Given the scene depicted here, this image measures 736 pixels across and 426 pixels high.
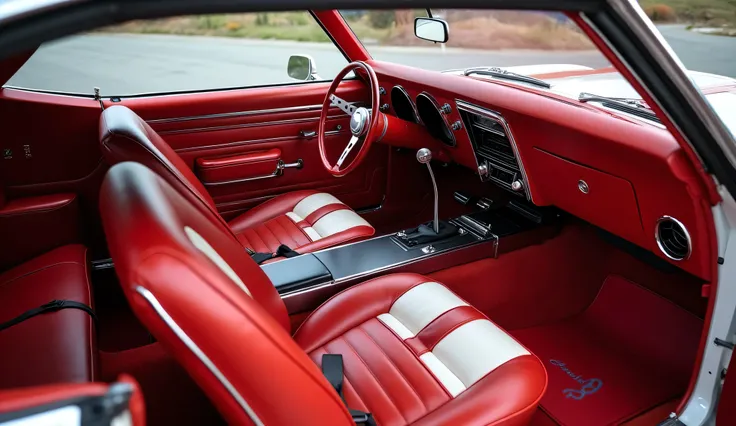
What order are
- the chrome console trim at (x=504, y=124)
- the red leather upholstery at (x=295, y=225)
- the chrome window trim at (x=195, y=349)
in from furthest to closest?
the red leather upholstery at (x=295, y=225)
the chrome console trim at (x=504, y=124)
the chrome window trim at (x=195, y=349)

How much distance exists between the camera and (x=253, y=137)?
8.55 ft

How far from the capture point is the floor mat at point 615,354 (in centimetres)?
181

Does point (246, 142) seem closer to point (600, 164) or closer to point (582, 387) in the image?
point (600, 164)

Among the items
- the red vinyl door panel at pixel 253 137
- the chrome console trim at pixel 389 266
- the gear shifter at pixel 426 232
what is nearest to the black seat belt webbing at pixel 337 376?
the chrome console trim at pixel 389 266

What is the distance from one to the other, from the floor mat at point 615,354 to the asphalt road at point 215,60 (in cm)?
93

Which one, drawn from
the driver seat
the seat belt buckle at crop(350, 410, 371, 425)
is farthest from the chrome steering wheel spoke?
the seat belt buckle at crop(350, 410, 371, 425)

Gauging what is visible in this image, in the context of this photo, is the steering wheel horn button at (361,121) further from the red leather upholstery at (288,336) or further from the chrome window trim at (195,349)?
the chrome window trim at (195,349)

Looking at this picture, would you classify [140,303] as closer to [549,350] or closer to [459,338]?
[459,338]

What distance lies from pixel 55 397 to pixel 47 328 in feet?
3.93

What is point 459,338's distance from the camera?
59.6 inches

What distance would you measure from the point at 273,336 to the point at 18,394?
0.34m

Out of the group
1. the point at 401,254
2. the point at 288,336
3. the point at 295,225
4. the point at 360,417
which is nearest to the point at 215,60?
the point at 295,225

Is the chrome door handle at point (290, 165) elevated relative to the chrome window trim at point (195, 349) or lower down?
lower down

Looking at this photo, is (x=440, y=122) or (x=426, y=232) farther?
(x=440, y=122)
